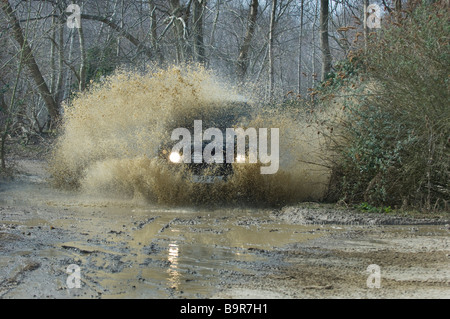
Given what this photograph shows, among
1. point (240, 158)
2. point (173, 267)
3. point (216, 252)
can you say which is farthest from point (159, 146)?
point (173, 267)

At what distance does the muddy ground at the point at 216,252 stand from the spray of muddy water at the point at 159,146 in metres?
0.59

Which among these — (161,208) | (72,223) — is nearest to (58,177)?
(161,208)

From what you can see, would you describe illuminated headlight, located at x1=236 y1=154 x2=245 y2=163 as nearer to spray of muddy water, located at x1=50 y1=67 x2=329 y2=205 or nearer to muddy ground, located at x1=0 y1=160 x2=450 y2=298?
spray of muddy water, located at x1=50 y1=67 x2=329 y2=205

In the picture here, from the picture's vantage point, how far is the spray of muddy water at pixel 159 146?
468 inches

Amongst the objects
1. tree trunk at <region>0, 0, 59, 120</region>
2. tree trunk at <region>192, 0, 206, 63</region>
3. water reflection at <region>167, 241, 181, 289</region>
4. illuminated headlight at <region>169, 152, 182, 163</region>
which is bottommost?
water reflection at <region>167, 241, 181, 289</region>

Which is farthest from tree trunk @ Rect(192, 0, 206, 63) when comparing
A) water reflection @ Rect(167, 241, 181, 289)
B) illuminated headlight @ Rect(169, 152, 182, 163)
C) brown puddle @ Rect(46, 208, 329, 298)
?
water reflection @ Rect(167, 241, 181, 289)

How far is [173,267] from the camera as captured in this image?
6578 mm

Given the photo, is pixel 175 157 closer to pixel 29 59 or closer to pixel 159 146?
pixel 159 146

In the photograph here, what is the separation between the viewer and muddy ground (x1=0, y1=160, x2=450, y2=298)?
5664 millimetres

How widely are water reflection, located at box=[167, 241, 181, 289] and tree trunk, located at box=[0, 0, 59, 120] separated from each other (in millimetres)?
10958

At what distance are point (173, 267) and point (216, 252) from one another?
1011 millimetres

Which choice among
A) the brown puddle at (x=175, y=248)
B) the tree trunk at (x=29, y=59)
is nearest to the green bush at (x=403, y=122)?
the brown puddle at (x=175, y=248)

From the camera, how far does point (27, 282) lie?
586 cm
